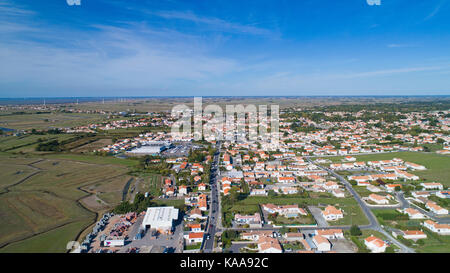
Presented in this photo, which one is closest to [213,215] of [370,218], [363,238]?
[363,238]

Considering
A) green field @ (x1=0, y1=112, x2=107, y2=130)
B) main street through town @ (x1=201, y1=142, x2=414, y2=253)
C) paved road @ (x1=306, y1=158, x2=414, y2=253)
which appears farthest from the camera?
green field @ (x1=0, y1=112, x2=107, y2=130)

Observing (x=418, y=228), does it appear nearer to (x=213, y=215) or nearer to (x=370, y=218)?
→ (x=370, y=218)

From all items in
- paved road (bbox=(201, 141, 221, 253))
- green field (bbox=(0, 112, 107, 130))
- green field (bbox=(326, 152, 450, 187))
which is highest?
green field (bbox=(0, 112, 107, 130))

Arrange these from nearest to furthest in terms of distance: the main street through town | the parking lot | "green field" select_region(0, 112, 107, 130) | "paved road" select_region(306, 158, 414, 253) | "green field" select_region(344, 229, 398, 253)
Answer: "green field" select_region(344, 229, 398, 253), "paved road" select_region(306, 158, 414, 253), the main street through town, the parking lot, "green field" select_region(0, 112, 107, 130)

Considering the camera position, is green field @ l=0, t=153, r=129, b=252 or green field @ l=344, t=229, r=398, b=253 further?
green field @ l=0, t=153, r=129, b=252

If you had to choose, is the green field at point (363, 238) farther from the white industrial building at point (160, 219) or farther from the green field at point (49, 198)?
the green field at point (49, 198)

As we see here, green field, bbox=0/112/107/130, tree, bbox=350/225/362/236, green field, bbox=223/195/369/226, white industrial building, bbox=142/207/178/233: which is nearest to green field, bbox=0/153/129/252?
white industrial building, bbox=142/207/178/233

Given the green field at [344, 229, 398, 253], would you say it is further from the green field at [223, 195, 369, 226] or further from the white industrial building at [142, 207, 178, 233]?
the white industrial building at [142, 207, 178, 233]

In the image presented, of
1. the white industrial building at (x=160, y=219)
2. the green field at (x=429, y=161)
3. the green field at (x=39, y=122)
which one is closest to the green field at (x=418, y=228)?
the green field at (x=429, y=161)
